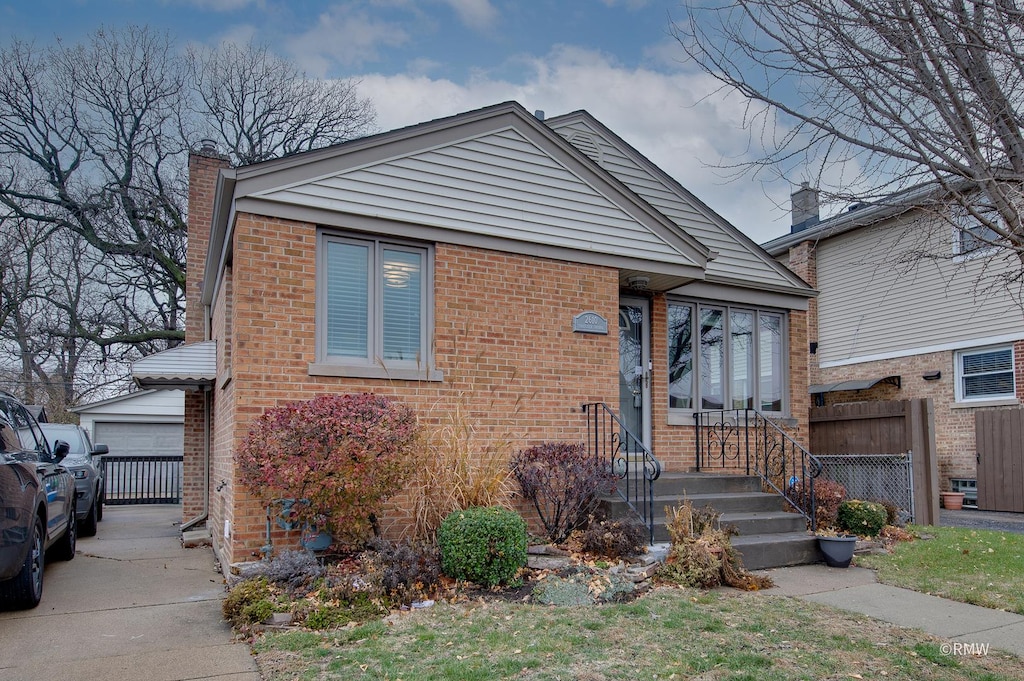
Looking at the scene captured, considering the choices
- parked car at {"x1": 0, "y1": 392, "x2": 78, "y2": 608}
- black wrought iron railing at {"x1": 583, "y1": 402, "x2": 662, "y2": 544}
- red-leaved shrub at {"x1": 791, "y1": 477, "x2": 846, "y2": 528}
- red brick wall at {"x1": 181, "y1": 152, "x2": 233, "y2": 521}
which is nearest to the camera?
parked car at {"x1": 0, "y1": 392, "x2": 78, "y2": 608}

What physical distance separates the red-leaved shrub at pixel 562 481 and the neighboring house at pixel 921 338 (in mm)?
8258

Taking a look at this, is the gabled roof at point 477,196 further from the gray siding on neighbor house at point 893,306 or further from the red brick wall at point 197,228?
the gray siding on neighbor house at point 893,306

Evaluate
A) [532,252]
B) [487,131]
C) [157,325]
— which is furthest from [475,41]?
[157,325]

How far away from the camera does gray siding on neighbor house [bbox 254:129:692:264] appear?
7664 mm

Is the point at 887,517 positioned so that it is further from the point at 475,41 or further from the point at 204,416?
the point at 204,416

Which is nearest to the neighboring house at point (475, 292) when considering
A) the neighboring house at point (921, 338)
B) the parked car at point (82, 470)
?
the parked car at point (82, 470)

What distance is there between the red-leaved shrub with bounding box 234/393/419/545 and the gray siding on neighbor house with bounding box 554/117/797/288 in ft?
19.8

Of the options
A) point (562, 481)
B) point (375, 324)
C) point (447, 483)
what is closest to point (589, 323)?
point (562, 481)

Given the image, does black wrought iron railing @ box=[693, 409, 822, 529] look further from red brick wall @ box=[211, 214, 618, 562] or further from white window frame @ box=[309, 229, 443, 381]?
white window frame @ box=[309, 229, 443, 381]

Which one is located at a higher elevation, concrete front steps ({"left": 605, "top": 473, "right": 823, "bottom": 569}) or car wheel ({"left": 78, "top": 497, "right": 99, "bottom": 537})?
concrete front steps ({"left": 605, "top": 473, "right": 823, "bottom": 569})

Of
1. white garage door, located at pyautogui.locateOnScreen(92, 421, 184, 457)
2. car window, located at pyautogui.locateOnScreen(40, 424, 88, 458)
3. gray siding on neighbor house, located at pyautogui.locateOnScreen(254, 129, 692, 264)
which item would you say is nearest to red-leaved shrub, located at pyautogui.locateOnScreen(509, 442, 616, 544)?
gray siding on neighbor house, located at pyautogui.locateOnScreen(254, 129, 692, 264)

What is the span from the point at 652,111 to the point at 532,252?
2622mm

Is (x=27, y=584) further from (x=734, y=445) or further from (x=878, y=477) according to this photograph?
(x=878, y=477)

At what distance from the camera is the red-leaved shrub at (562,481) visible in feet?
24.1
